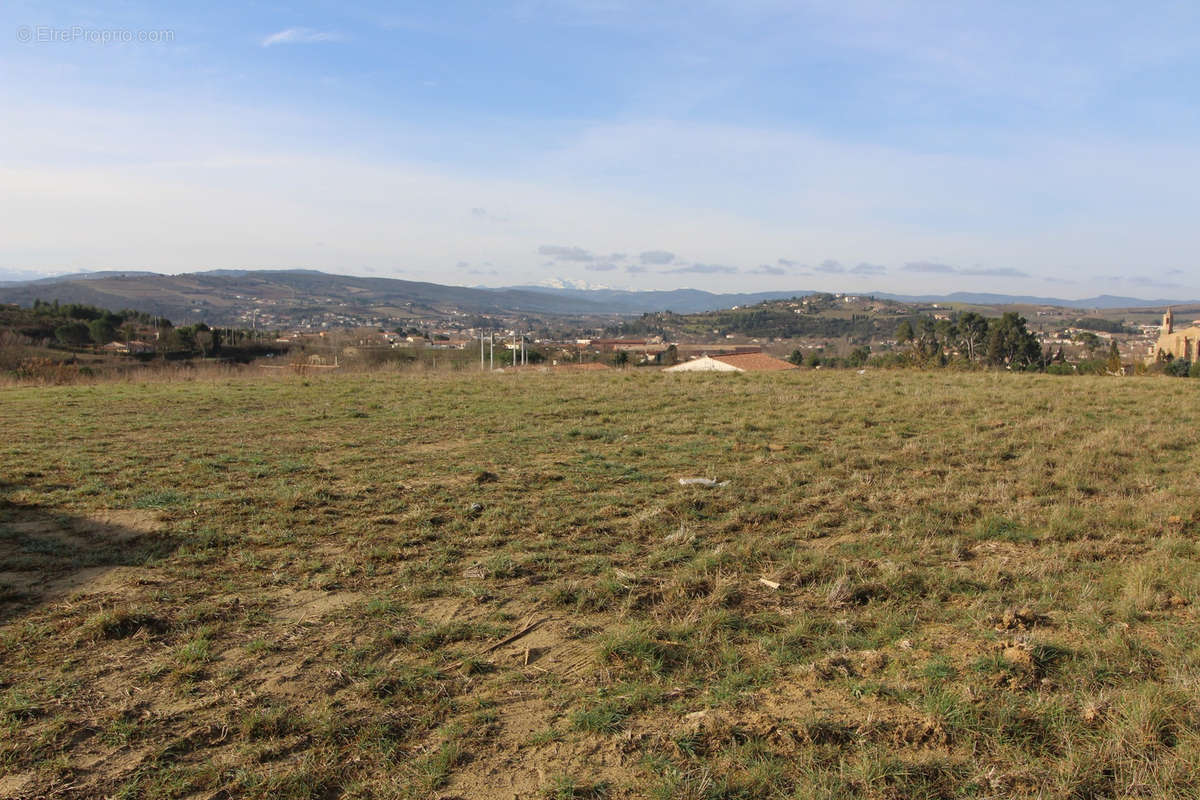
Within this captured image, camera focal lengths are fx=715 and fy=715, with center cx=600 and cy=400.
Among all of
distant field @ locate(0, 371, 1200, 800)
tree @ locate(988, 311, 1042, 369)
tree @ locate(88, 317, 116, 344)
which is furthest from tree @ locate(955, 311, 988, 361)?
tree @ locate(88, 317, 116, 344)

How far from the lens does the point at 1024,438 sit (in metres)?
9.41

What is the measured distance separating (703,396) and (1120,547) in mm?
9283

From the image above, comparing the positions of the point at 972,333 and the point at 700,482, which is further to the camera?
the point at 972,333

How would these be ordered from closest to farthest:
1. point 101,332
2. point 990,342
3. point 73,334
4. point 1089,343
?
point 990,342 < point 73,334 < point 101,332 < point 1089,343

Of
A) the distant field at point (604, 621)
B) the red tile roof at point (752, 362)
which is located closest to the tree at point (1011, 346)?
the red tile roof at point (752, 362)

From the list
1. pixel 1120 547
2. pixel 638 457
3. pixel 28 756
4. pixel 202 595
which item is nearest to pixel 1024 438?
pixel 1120 547

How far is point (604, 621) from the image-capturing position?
4.35 metres

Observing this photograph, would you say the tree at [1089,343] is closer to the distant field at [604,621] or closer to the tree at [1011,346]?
the tree at [1011,346]

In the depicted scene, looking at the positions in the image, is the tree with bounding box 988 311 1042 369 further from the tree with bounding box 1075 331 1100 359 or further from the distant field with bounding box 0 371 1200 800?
the distant field with bounding box 0 371 1200 800

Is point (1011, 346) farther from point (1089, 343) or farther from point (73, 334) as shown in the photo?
point (73, 334)

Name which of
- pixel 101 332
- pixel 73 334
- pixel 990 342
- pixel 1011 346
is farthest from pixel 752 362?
pixel 73 334

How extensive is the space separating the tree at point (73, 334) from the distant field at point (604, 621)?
1483 inches

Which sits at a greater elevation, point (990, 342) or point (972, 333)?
point (972, 333)

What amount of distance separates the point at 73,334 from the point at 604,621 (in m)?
46.2
